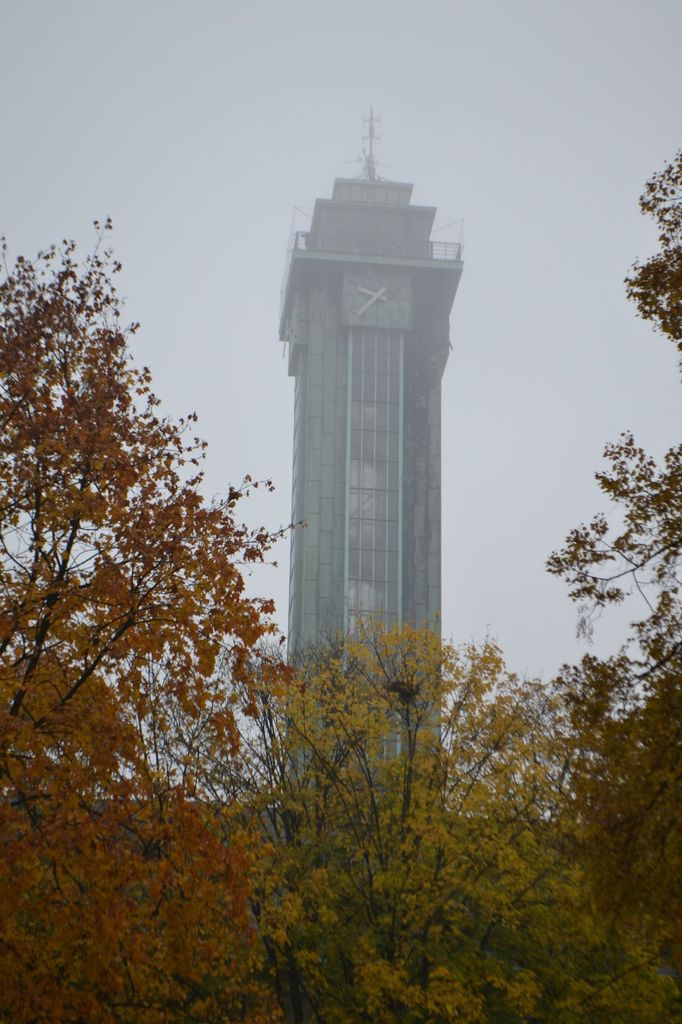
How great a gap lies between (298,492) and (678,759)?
77759mm

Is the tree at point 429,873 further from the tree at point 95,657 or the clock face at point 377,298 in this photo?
the clock face at point 377,298

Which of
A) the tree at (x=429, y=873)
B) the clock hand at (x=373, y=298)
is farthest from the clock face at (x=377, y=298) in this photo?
the tree at (x=429, y=873)

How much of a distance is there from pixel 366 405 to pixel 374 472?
18.8ft

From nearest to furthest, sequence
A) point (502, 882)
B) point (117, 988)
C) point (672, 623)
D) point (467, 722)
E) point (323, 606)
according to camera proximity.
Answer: point (117, 988)
point (672, 623)
point (502, 882)
point (467, 722)
point (323, 606)

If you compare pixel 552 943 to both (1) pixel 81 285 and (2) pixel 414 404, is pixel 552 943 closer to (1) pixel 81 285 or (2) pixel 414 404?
(1) pixel 81 285

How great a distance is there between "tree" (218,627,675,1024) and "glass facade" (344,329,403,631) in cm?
5964

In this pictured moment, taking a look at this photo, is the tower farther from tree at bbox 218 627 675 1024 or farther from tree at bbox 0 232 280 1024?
tree at bbox 0 232 280 1024

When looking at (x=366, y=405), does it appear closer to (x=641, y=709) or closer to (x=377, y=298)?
(x=377, y=298)

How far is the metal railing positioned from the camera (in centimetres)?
9219

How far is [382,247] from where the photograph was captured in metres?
93.4

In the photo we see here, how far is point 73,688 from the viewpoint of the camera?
11.3 m

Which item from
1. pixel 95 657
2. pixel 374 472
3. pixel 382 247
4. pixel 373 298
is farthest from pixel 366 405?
pixel 95 657

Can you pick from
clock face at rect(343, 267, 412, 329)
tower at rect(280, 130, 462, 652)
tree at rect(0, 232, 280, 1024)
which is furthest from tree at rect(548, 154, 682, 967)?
clock face at rect(343, 267, 412, 329)

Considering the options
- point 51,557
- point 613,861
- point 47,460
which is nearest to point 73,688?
point 51,557
